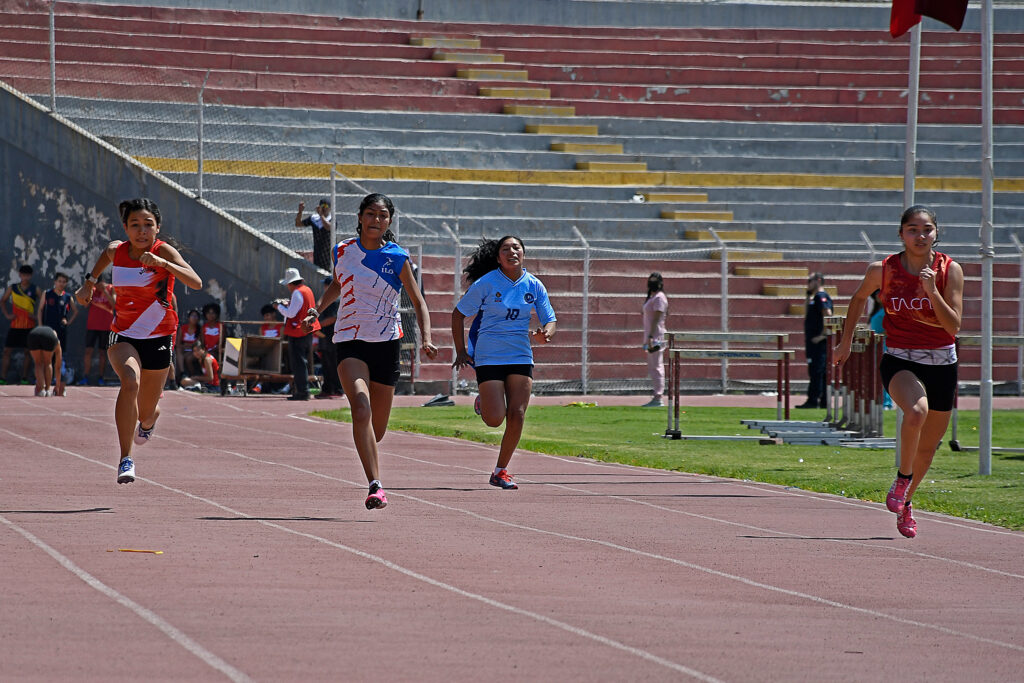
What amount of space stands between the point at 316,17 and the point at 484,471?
23161 millimetres

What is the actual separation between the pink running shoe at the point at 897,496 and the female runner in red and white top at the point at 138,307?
4.62 m

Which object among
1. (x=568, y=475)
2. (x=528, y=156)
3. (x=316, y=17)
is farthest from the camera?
(x=316, y=17)

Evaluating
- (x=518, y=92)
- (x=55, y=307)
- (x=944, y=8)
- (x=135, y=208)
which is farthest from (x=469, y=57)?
(x=135, y=208)

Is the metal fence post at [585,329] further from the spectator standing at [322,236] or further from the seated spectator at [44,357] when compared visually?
the seated spectator at [44,357]

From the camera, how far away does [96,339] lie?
81.9 ft

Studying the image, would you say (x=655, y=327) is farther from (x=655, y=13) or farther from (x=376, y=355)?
(x=655, y=13)

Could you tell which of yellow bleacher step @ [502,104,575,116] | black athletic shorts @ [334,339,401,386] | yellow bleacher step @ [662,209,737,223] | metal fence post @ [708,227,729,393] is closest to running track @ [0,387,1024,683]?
black athletic shorts @ [334,339,401,386]

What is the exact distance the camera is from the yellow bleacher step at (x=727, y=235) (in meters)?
28.0

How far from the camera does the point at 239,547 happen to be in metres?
8.01

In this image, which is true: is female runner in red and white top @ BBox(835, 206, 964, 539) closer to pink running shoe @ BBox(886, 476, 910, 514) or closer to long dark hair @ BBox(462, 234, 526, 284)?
pink running shoe @ BBox(886, 476, 910, 514)

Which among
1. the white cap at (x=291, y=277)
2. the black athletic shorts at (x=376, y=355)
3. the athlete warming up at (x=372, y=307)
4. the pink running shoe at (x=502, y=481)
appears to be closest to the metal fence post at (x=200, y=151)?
the white cap at (x=291, y=277)

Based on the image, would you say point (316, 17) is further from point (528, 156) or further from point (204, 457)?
point (204, 457)

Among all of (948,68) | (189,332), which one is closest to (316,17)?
(189,332)

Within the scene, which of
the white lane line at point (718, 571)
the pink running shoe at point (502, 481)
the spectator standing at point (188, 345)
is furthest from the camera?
the spectator standing at point (188, 345)
